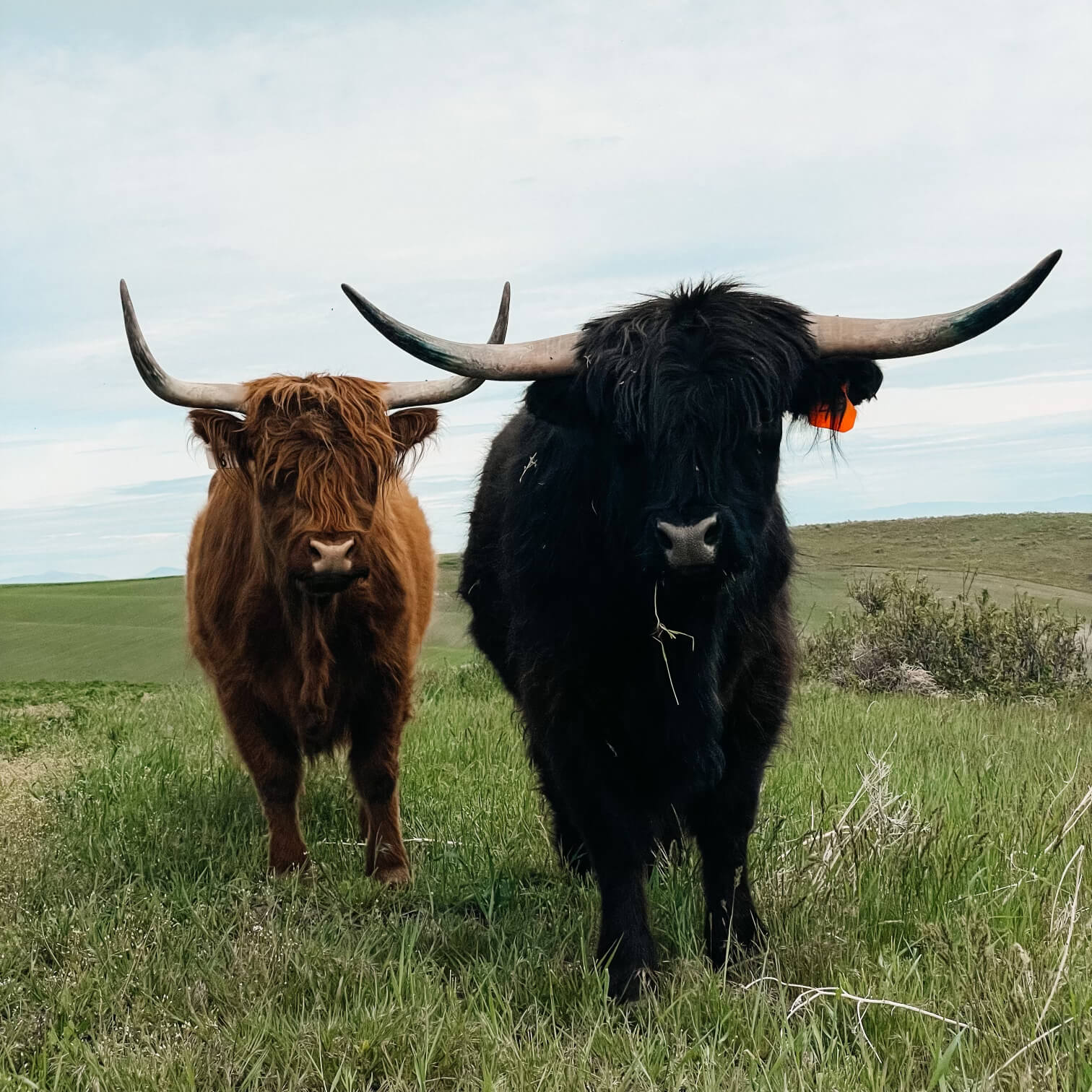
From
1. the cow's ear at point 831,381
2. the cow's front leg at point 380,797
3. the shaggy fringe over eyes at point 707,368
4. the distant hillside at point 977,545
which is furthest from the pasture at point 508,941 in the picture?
the distant hillside at point 977,545

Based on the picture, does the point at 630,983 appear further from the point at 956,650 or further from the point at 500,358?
the point at 956,650

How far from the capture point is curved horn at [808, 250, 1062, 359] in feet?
9.93

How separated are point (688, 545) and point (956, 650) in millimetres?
10151

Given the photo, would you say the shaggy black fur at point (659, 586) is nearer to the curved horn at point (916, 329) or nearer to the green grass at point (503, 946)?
the curved horn at point (916, 329)

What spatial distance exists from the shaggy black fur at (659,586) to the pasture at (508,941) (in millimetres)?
317

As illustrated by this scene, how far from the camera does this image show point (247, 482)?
450 centimetres

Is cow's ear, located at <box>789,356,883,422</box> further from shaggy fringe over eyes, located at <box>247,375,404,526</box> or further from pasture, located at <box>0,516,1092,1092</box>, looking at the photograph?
shaggy fringe over eyes, located at <box>247,375,404,526</box>

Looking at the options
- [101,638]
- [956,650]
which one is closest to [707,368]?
[956,650]

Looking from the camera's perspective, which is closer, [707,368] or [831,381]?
[707,368]

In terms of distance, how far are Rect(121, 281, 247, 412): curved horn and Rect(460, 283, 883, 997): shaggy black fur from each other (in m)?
1.43

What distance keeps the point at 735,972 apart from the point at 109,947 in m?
1.89

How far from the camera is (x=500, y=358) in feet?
10.8

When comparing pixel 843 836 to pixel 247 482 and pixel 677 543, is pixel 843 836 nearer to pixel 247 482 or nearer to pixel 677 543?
pixel 677 543

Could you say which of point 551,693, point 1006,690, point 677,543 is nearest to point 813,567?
point 551,693
